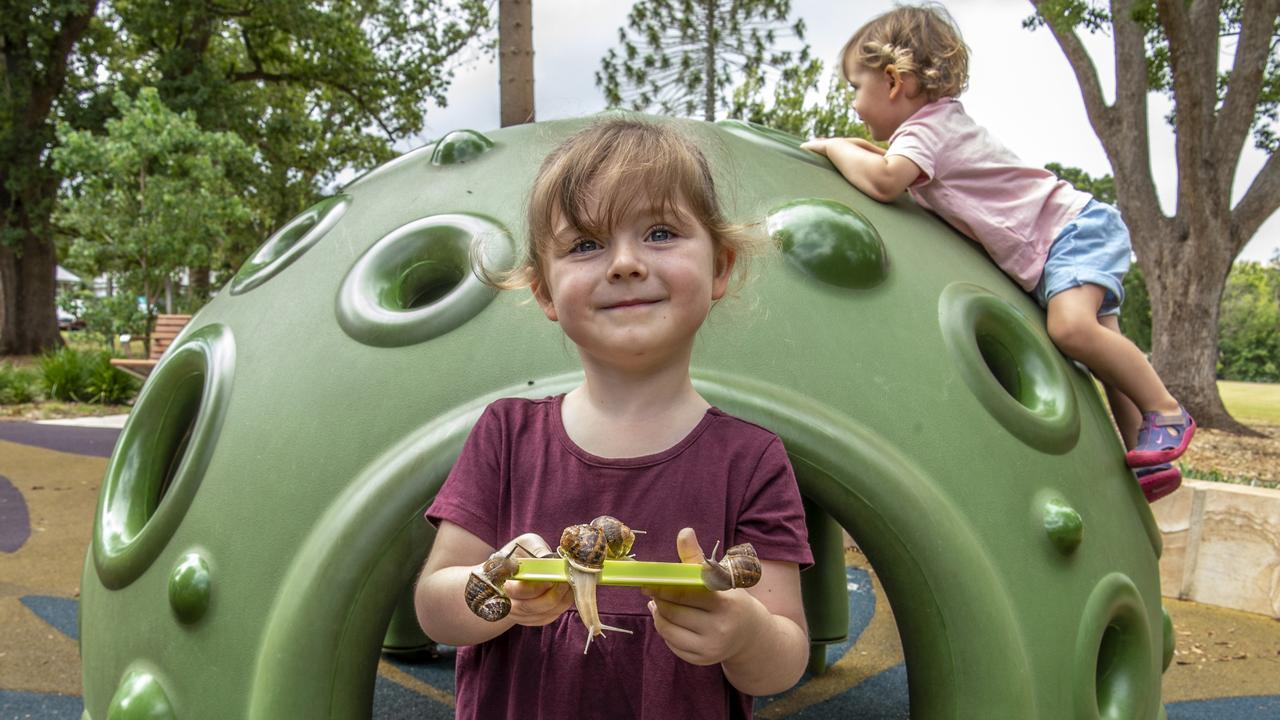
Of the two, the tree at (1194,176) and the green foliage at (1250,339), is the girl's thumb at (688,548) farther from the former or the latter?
the green foliage at (1250,339)

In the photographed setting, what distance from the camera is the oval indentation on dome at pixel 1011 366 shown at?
212cm

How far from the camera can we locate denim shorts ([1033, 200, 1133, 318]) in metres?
2.46

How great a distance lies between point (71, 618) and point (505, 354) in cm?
373

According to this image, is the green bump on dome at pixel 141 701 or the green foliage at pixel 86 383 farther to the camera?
the green foliage at pixel 86 383

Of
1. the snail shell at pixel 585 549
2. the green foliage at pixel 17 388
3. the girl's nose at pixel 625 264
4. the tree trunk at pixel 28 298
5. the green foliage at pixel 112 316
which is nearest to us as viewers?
the snail shell at pixel 585 549

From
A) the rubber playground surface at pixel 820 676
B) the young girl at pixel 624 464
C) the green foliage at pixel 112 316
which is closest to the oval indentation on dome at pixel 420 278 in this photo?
the young girl at pixel 624 464

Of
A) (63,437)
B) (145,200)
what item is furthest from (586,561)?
(145,200)

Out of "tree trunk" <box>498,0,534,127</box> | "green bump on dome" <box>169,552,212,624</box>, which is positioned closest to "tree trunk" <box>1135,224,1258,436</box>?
"tree trunk" <box>498,0,534,127</box>

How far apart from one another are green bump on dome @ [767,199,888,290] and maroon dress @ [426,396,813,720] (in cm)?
87

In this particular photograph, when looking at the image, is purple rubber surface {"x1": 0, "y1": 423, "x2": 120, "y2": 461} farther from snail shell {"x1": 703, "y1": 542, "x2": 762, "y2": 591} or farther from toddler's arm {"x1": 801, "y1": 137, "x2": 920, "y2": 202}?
snail shell {"x1": 703, "y1": 542, "x2": 762, "y2": 591}

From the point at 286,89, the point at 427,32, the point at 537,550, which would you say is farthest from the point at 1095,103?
the point at 286,89

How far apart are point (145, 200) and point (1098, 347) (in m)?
15.3

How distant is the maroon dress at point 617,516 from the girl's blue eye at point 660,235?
282 mm

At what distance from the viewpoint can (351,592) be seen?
72.7 inches
